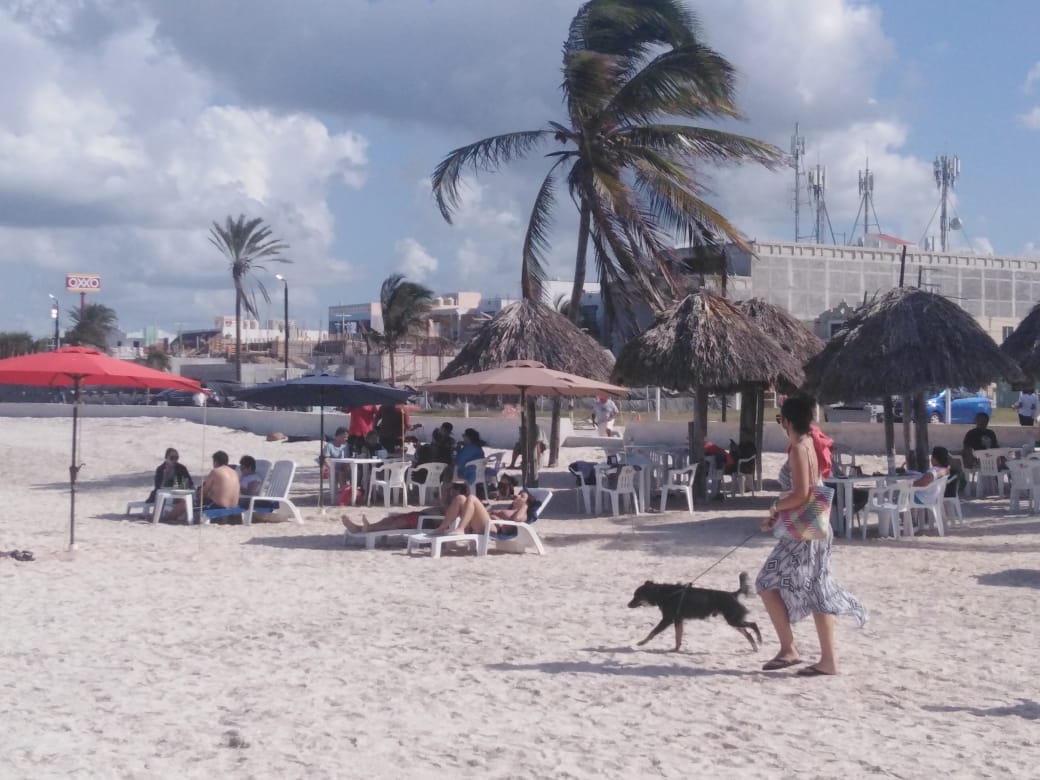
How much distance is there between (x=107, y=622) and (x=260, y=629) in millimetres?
1043

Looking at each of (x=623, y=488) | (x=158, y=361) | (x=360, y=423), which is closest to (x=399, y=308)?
(x=158, y=361)

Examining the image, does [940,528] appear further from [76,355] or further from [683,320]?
[76,355]

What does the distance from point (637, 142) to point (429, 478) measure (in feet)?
25.6

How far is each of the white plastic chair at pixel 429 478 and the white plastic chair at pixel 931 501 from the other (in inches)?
226

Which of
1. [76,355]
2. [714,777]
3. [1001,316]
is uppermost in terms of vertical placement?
[1001,316]

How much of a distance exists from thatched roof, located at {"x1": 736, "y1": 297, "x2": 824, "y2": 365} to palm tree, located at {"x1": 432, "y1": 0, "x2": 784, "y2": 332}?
88.0 inches

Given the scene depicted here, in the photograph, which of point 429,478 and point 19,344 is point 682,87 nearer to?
point 429,478

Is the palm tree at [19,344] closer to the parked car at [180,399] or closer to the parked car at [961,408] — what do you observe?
the parked car at [180,399]

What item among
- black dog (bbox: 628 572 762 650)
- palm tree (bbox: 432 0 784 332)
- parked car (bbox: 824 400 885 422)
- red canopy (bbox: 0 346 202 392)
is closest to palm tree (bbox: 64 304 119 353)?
parked car (bbox: 824 400 885 422)

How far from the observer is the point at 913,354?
13.5 metres

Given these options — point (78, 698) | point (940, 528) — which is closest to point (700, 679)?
point (78, 698)

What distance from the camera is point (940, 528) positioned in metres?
12.4

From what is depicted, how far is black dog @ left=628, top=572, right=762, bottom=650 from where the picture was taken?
21.9 feet

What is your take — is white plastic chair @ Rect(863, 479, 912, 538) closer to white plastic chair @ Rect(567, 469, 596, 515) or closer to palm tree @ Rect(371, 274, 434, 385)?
white plastic chair @ Rect(567, 469, 596, 515)
